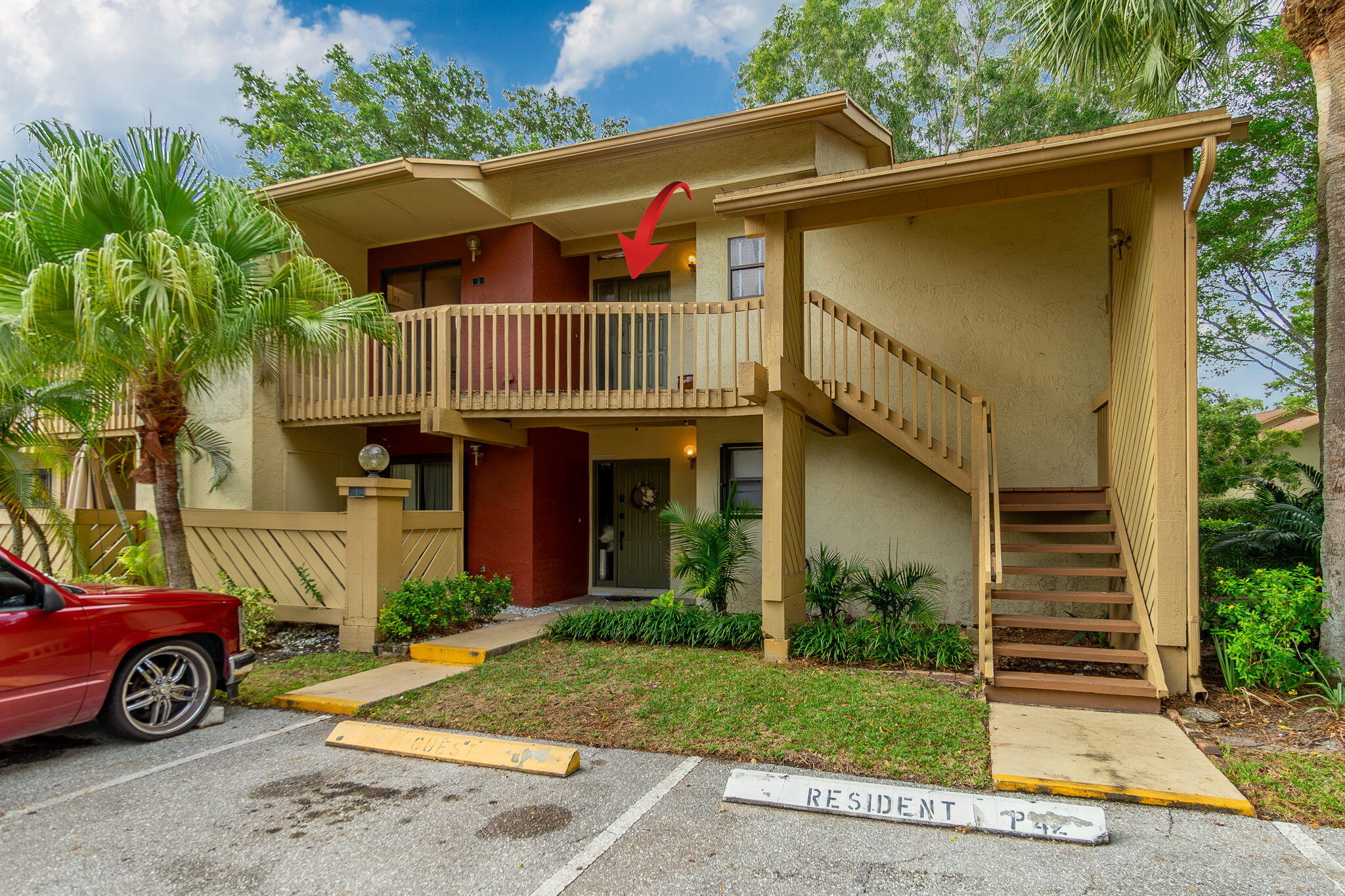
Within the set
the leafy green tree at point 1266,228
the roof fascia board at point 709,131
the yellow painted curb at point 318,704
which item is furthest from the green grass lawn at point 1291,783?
the leafy green tree at point 1266,228

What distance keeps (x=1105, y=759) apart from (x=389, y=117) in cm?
2059

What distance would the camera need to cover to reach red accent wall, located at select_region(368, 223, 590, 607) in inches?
395

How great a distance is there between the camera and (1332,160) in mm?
5328

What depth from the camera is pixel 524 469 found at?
397 inches

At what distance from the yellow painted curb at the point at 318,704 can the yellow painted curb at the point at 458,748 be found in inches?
21.0

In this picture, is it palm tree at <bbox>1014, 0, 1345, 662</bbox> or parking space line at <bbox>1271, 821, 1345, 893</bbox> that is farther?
palm tree at <bbox>1014, 0, 1345, 662</bbox>

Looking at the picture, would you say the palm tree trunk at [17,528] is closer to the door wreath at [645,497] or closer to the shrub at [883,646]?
the door wreath at [645,497]

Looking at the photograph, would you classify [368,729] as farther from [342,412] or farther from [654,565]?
[654,565]

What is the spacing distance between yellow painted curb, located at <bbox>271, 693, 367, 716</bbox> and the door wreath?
6373mm

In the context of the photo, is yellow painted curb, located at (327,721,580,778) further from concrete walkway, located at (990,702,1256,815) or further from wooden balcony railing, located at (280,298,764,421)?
wooden balcony railing, located at (280,298,764,421)

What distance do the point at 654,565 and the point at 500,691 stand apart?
18.8 feet

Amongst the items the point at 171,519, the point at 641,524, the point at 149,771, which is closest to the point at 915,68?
the point at 641,524

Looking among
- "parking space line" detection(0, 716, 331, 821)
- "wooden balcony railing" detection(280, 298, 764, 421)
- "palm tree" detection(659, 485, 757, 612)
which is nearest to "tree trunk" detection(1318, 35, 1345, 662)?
"palm tree" detection(659, 485, 757, 612)

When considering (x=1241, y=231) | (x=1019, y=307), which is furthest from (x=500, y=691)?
(x=1241, y=231)
